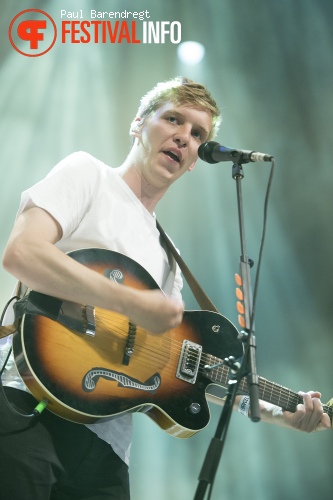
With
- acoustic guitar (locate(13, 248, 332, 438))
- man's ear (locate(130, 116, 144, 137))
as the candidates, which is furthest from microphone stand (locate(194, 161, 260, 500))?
man's ear (locate(130, 116, 144, 137))

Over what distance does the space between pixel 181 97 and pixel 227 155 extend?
79 cm

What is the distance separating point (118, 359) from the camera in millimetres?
2287

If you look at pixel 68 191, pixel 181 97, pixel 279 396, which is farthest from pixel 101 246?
pixel 279 396

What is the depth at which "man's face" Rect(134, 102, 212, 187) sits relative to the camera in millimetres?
2859

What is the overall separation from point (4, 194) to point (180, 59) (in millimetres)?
1694

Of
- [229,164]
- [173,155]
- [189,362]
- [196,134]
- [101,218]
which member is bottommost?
[189,362]

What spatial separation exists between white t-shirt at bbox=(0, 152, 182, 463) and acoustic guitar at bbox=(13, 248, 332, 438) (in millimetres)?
111

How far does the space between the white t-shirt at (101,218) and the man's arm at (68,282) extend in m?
0.19

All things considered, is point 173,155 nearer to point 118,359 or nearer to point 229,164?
point 118,359

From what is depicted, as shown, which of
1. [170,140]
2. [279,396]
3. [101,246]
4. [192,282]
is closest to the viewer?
[101,246]

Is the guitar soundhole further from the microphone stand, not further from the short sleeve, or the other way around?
the microphone stand

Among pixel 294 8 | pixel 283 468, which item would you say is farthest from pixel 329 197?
pixel 283 468

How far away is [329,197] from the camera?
176 inches

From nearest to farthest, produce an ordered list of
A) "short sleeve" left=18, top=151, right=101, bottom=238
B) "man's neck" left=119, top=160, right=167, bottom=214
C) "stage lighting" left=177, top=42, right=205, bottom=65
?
1. "short sleeve" left=18, top=151, right=101, bottom=238
2. "man's neck" left=119, top=160, right=167, bottom=214
3. "stage lighting" left=177, top=42, right=205, bottom=65
